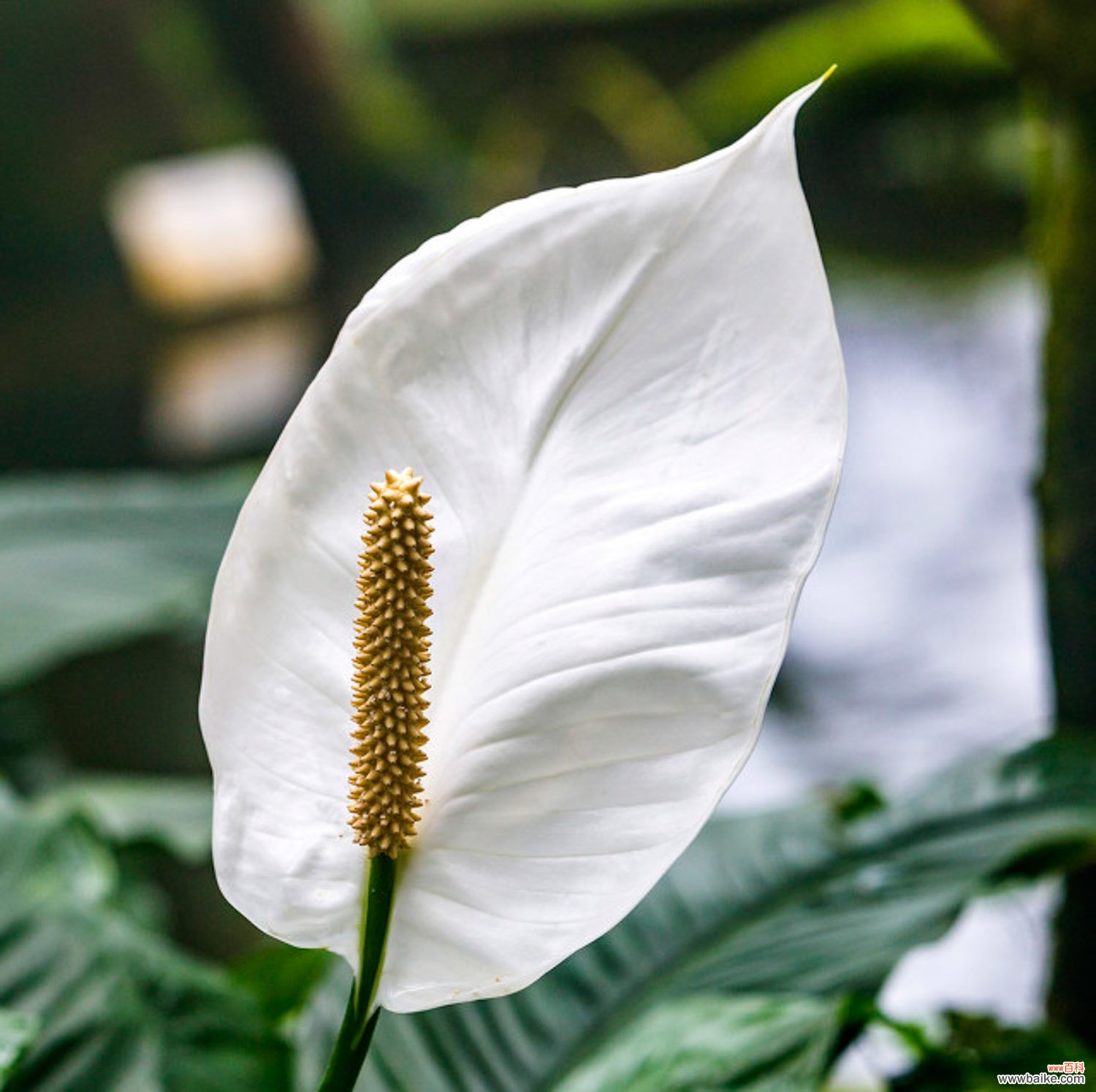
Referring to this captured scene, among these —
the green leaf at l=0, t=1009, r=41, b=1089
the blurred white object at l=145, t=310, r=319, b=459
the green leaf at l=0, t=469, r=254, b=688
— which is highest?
the blurred white object at l=145, t=310, r=319, b=459

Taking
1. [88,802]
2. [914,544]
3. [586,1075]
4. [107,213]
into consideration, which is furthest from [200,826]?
[107,213]

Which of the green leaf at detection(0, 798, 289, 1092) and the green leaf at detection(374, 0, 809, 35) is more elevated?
the green leaf at detection(374, 0, 809, 35)

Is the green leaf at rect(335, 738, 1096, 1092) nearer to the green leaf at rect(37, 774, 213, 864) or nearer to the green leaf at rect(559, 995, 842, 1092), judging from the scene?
the green leaf at rect(559, 995, 842, 1092)

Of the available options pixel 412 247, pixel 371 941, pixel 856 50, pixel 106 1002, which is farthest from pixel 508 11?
pixel 371 941

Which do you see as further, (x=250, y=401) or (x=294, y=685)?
(x=250, y=401)

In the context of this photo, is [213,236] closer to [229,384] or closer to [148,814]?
[229,384]

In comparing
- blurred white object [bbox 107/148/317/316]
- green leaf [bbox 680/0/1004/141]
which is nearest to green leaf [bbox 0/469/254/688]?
green leaf [bbox 680/0/1004/141]

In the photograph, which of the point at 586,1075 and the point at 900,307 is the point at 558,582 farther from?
the point at 900,307
